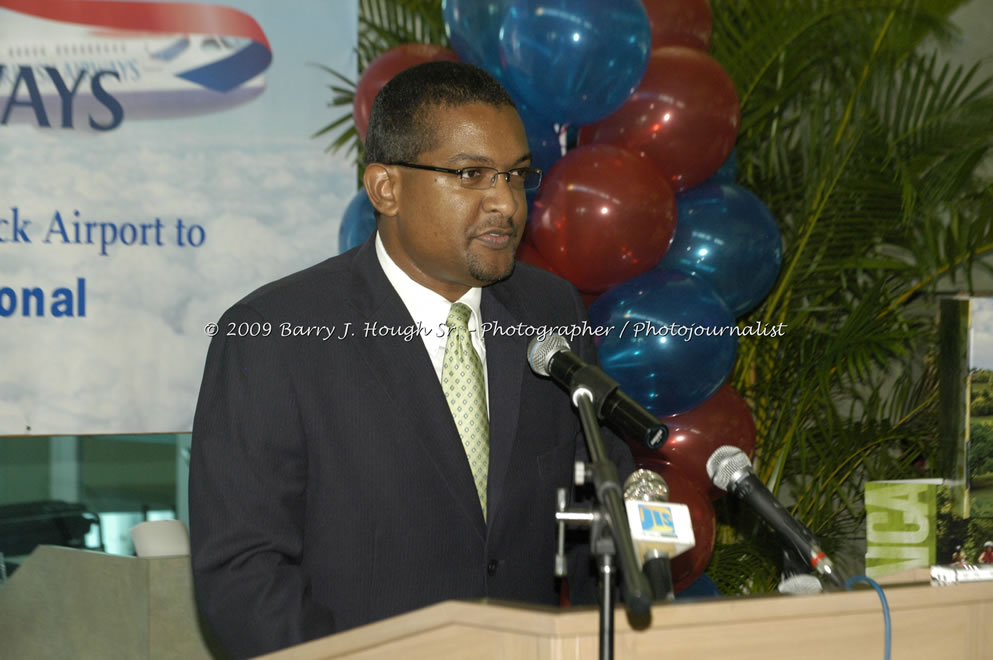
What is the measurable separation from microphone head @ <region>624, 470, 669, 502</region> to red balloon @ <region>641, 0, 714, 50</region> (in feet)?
7.45

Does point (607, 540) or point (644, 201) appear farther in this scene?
point (644, 201)

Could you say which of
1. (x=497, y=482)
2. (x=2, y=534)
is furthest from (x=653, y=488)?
(x=2, y=534)

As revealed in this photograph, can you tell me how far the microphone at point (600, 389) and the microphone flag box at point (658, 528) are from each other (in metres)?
0.09

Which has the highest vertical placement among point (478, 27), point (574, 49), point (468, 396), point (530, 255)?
point (478, 27)

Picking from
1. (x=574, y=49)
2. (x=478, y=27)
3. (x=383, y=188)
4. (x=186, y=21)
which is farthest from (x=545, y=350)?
(x=186, y=21)

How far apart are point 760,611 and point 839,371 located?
263 cm

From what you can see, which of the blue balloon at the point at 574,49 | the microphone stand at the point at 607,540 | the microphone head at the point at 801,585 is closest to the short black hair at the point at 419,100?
the blue balloon at the point at 574,49

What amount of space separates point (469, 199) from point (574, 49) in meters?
1.10

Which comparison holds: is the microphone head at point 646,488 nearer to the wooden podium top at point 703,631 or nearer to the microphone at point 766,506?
the microphone at point 766,506

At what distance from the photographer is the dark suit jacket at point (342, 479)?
195cm

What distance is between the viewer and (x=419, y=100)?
2240 mm

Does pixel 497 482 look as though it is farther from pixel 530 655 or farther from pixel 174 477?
pixel 174 477

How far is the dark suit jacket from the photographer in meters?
1.95

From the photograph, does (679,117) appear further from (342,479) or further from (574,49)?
(342,479)
